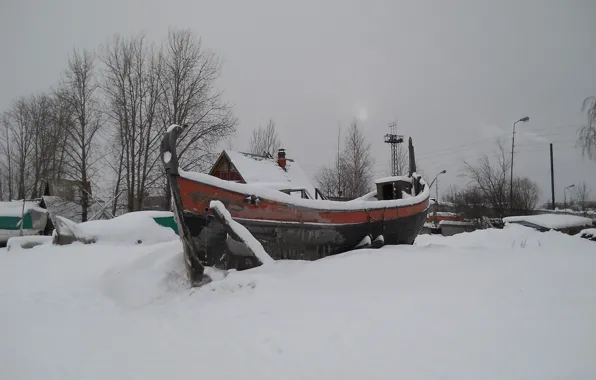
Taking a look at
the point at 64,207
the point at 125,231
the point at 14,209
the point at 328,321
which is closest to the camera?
the point at 328,321

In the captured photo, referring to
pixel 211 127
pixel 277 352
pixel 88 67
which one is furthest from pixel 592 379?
pixel 88 67

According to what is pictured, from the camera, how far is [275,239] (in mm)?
5430

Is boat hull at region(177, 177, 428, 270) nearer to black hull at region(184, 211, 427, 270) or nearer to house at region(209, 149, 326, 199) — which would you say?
black hull at region(184, 211, 427, 270)

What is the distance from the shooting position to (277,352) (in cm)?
262

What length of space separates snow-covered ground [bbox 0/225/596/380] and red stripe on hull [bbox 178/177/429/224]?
37.2 inches

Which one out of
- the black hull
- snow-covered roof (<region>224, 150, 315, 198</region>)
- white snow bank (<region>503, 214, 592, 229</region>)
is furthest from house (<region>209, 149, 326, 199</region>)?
the black hull

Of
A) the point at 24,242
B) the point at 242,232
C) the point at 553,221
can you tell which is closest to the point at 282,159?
the point at 553,221

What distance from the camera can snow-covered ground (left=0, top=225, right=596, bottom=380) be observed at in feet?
7.52

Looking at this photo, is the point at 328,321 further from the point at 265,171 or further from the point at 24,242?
the point at 265,171

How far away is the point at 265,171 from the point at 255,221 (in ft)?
59.8

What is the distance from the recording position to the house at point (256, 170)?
22.0 m

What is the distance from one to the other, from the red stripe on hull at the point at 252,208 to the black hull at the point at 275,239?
0.30 feet

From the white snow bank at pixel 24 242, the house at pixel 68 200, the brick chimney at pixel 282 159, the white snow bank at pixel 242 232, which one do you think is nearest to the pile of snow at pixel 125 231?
the white snow bank at pixel 24 242

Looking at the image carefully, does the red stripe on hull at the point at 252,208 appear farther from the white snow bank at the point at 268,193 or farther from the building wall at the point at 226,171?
the building wall at the point at 226,171
